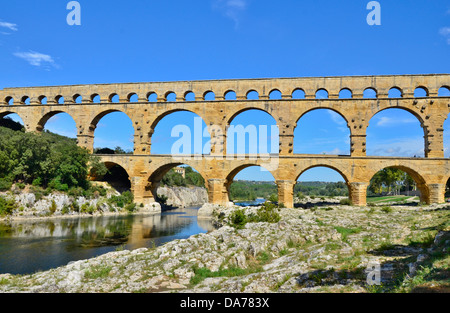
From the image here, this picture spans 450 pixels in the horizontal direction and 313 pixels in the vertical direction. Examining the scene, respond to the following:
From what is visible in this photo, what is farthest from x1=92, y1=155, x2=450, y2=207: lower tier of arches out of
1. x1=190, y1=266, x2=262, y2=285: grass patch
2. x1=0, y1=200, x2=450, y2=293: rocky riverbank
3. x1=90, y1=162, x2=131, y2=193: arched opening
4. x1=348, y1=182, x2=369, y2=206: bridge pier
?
x1=190, y1=266, x2=262, y2=285: grass patch

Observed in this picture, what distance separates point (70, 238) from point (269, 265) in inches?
554

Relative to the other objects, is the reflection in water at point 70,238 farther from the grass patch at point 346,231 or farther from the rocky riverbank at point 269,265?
the grass patch at point 346,231

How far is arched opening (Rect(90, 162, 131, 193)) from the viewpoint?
35844 mm

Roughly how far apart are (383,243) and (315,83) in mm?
23918

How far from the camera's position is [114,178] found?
129 feet

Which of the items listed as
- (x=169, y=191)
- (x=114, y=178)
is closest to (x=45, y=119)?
(x=114, y=178)

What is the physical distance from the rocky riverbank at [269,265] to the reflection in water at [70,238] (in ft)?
11.3

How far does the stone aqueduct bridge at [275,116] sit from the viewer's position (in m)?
30.0

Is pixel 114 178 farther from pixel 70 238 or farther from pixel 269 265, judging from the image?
pixel 269 265

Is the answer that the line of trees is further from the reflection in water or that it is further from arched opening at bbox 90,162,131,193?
A: the reflection in water

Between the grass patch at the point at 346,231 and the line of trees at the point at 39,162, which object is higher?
the line of trees at the point at 39,162

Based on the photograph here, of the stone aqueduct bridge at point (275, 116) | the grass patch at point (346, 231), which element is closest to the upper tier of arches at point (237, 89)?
the stone aqueduct bridge at point (275, 116)
